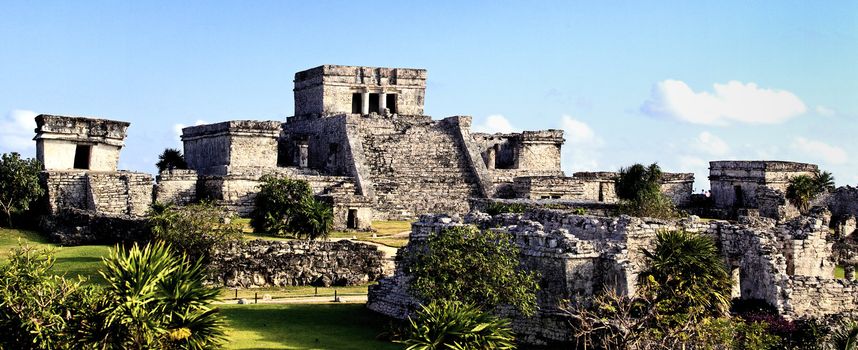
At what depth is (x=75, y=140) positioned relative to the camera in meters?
35.1

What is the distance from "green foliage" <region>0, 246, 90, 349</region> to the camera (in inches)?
611

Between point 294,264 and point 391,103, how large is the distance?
26.8 metres

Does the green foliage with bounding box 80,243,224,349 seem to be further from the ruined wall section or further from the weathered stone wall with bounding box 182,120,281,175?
the weathered stone wall with bounding box 182,120,281,175

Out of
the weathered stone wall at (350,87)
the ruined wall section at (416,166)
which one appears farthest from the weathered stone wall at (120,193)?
the weathered stone wall at (350,87)

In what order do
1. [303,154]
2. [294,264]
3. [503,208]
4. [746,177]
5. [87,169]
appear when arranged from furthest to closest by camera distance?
1. [746,177]
2. [303,154]
3. [87,169]
4. [503,208]
5. [294,264]

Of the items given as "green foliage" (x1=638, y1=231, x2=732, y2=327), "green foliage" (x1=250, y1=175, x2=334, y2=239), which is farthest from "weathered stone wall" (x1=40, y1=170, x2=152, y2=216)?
"green foliage" (x1=638, y1=231, x2=732, y2=327)

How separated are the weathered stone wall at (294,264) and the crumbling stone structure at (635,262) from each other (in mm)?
4430

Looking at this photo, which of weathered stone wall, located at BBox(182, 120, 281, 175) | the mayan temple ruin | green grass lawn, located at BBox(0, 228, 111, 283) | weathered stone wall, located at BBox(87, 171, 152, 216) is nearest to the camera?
the mayan temple ruin

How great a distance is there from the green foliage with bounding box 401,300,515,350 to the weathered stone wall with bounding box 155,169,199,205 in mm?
22677

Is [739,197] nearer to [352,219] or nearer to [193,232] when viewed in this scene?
[352,219]

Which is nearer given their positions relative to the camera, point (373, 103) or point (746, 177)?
point (746, 177)

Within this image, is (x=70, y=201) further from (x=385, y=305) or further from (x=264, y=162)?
(x=385, y=305)

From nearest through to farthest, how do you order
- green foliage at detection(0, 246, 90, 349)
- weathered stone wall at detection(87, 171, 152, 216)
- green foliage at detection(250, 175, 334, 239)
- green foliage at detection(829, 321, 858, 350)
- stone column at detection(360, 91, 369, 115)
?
1. green foliage at detection(0, 246, 90, 349)
2. green foliage at detection(829, 321, 858, 350)
3. green foliage at detection(250, 175, 334, 239)
4. weathered stone wall at detection(87, 171, 152, 216)
5. stone column at detection(360, 91, 369, 115)

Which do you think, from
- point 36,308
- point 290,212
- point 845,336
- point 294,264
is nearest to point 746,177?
point 290,212
